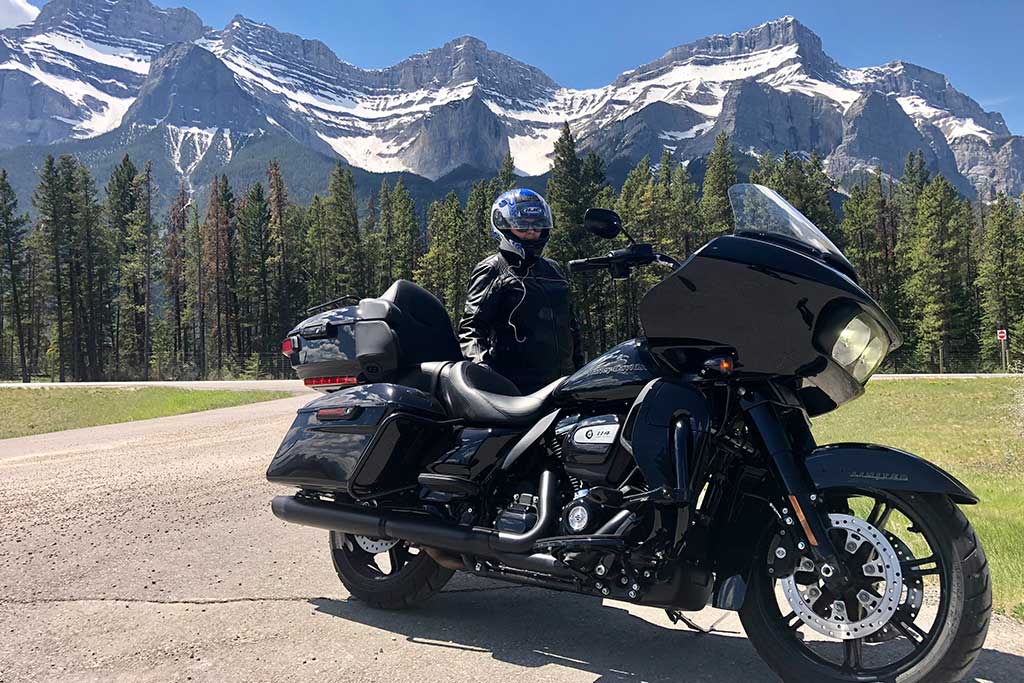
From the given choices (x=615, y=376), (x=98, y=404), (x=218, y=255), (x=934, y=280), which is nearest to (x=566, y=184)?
(x=98, y=404)

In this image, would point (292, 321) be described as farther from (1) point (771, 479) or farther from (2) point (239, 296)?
(1) point (771, 479)

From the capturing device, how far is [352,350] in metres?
4.97

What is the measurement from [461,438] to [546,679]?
1391 mm

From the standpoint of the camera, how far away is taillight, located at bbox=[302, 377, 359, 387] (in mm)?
5005

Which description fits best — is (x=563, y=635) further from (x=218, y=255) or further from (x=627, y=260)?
(x=218, y=255)

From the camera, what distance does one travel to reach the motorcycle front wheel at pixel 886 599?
2824mm

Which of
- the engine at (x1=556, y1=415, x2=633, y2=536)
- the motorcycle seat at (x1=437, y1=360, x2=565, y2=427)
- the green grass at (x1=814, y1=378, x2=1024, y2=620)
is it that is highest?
the motorcycle seat at (x1=437, y1=360, x2=565, y2=427)

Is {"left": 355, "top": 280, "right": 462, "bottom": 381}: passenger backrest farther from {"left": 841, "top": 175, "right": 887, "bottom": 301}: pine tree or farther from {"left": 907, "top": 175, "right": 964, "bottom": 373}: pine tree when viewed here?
{"left": 841, "top": 175, "right": 887, "bottom": 301}: pine tree

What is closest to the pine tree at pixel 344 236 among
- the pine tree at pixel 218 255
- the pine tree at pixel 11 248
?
the pine tree at pixel 218 255

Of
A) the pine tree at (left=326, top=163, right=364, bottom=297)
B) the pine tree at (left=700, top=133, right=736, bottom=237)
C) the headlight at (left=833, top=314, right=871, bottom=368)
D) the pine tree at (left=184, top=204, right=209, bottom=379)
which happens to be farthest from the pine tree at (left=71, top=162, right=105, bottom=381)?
the headlight at (left=833, top=314, right=871, bottom=368)

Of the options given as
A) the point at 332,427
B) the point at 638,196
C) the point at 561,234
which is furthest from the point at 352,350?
the point at 638,196

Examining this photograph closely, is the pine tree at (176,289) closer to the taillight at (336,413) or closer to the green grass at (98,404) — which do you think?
the green grass at (98,404)

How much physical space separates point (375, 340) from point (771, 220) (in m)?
2.61

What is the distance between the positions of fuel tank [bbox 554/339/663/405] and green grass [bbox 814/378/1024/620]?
2713 millimetres
